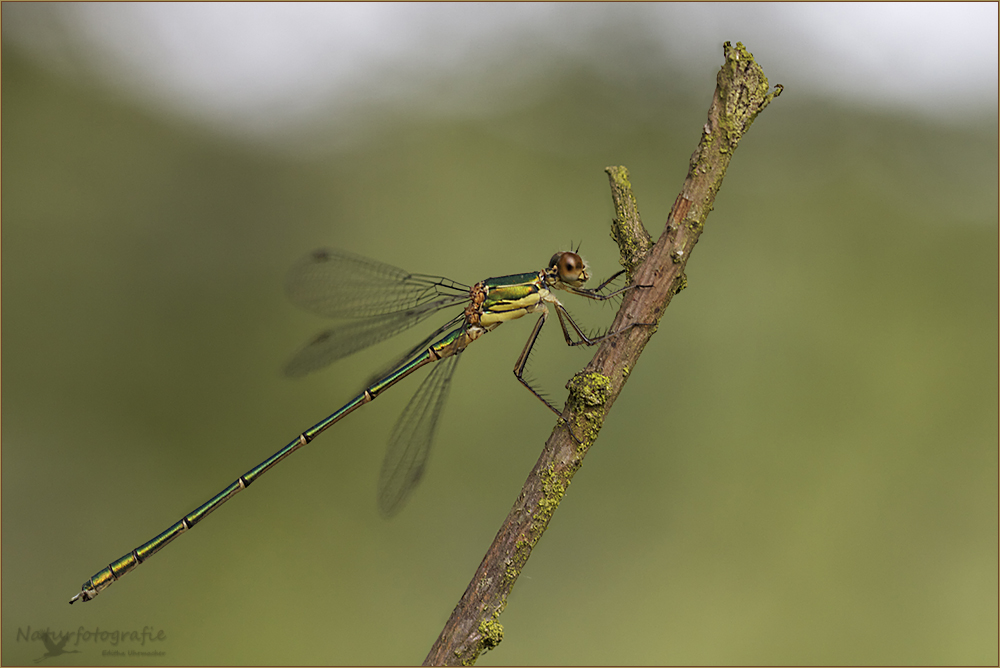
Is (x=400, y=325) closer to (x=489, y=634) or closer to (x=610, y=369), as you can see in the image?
(x=610, y=369)

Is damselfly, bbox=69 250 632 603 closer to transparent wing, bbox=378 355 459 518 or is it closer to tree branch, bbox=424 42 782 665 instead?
transparent wing, bbox=378 355 459 518

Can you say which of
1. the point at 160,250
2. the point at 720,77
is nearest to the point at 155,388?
the point at 160,250

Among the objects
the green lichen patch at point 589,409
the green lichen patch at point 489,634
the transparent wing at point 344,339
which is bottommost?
the green lichen patch at point 489,634

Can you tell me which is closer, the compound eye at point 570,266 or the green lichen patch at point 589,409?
the green lichen patch at point 589,409

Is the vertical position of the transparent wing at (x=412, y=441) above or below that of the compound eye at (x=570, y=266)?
below

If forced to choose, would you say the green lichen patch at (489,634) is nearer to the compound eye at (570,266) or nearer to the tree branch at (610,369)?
the tree branch at (610,369)

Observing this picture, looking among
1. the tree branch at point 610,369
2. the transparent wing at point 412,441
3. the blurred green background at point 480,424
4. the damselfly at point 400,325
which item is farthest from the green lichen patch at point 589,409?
the blurred green background at point 480,424

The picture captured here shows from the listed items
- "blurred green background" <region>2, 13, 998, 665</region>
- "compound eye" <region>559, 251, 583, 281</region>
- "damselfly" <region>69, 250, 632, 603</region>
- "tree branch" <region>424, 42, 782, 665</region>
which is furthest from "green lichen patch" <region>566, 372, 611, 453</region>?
"blurred green background" <region>2, 13, 998, 665</region>

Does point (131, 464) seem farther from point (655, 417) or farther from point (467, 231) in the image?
point (655, 417)
